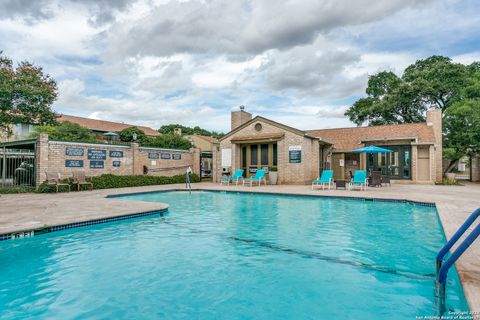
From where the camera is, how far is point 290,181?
17578mm

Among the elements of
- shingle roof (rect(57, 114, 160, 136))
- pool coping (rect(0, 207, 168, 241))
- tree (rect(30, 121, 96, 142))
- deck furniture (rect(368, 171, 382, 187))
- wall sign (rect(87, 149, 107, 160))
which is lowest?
pool coping (rect(0, 207, 168, 241))

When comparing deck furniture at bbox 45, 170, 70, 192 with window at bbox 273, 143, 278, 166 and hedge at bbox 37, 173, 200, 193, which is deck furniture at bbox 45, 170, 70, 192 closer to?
hedge at bbox 37, 173, 200, 193

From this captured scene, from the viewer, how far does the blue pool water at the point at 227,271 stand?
3.39 m

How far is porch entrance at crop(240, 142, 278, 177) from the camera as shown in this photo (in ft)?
61.4

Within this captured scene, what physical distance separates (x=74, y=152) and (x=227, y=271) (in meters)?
13.5

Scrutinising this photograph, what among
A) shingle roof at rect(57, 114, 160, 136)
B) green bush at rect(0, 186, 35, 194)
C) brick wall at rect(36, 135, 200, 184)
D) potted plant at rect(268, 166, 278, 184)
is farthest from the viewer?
shingle roof at rect(57, 114, 160, 136)

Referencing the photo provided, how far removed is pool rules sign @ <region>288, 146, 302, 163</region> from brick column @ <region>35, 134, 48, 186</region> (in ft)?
41.2

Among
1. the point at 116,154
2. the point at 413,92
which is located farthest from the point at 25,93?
the point at 413,92

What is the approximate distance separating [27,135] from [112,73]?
17334 millimetres

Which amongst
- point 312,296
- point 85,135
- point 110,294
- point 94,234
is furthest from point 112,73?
point 312,296

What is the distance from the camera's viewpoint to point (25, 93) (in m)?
16.0

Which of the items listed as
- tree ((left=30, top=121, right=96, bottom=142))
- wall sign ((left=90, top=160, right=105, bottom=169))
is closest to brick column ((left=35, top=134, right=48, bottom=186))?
wall sign ((left=90, top=160, right=105, bottom=169))

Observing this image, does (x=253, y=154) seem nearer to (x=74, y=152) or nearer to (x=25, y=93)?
(x=74, y=152)

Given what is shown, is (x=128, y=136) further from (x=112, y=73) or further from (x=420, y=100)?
(x=420, y=100)
